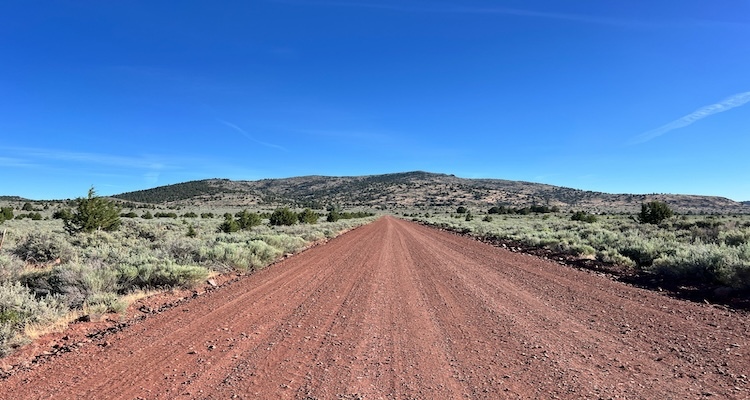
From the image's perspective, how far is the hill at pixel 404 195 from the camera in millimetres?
126812

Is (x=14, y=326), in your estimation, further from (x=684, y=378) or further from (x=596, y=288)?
(x=596, y=288)

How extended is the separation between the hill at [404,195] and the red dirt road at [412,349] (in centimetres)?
11871

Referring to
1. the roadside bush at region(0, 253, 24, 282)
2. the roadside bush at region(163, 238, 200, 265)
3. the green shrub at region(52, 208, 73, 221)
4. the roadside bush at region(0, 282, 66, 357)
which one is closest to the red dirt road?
the roadside bush at region(0, 282, 66, 357)

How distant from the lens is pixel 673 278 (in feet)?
37.4

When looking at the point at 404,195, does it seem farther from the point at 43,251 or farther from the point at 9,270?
the point at 9,270

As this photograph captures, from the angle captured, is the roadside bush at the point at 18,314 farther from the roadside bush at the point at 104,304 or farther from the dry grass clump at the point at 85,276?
the roadside bush at the point at 104,304

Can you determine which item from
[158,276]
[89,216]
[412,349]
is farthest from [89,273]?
[89,216]

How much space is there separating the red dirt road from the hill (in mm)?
118711

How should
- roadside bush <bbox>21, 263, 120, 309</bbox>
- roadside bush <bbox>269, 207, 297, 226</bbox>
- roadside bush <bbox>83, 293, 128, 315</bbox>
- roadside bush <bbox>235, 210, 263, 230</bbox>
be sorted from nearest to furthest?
roadside bush <bbox>83, 293, 128, 315</bbox>
roadside bush <bbox>21, 263, 120, 309</bbox>
roadside bush <bbox>235, 210, 263, 230</bbox>
roadside bush <bbox>269, 207, 297, 226</bbox>

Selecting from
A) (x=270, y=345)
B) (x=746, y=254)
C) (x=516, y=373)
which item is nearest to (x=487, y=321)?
(x=516, y=373)

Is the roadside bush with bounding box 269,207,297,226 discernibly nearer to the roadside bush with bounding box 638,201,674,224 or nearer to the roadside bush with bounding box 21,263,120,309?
the roadside bush with bounding box 21,263,120,309

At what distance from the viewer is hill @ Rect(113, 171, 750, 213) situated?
12681 cm

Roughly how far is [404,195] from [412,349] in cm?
16231

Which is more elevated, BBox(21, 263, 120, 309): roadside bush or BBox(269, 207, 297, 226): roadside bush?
BBox(269, 207, 297, 226): roadside bush
